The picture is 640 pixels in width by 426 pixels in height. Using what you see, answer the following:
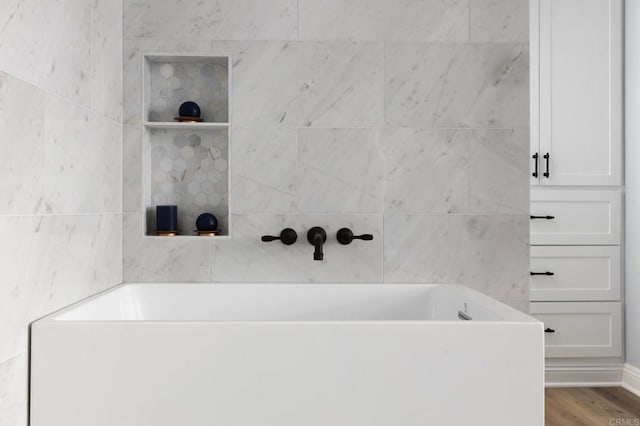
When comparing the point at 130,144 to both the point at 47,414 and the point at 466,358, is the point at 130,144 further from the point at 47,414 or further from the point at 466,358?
the point at 466,358

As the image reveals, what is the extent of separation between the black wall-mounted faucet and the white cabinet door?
161cm

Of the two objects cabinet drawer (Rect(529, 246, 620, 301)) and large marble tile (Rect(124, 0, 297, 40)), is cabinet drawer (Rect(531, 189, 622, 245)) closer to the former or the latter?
cabinet drawer (Rect(529, 246, 620, 301))

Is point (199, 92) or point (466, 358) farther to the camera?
point (199, 92)

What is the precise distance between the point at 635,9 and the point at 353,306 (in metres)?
2.38

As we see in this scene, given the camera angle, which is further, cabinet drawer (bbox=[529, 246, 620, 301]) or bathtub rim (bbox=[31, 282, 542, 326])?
cabinet drawer (bbox=[529, 246, 620, 301])

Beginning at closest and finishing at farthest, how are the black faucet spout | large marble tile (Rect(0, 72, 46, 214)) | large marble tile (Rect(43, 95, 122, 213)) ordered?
large marble tile (Rect(0, 72, 46, 214)) < large marble tile (Rect(43, 95, 122, 213)) < the black faucet spout

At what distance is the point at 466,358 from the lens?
150 centimetres

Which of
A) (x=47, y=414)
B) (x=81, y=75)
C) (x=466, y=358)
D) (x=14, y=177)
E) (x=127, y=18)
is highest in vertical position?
(x=127, y=18)

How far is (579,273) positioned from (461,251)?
131 cm

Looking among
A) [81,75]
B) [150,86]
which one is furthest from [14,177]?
[150,86]

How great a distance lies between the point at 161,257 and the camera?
2.28 metres

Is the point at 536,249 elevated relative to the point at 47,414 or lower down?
elevated

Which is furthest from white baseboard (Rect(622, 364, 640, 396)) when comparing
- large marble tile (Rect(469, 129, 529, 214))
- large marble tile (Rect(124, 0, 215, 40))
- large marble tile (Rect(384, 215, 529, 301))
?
large marble tile (Rect(124, 0, 215, 40))

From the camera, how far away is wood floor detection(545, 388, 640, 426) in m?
2.71
